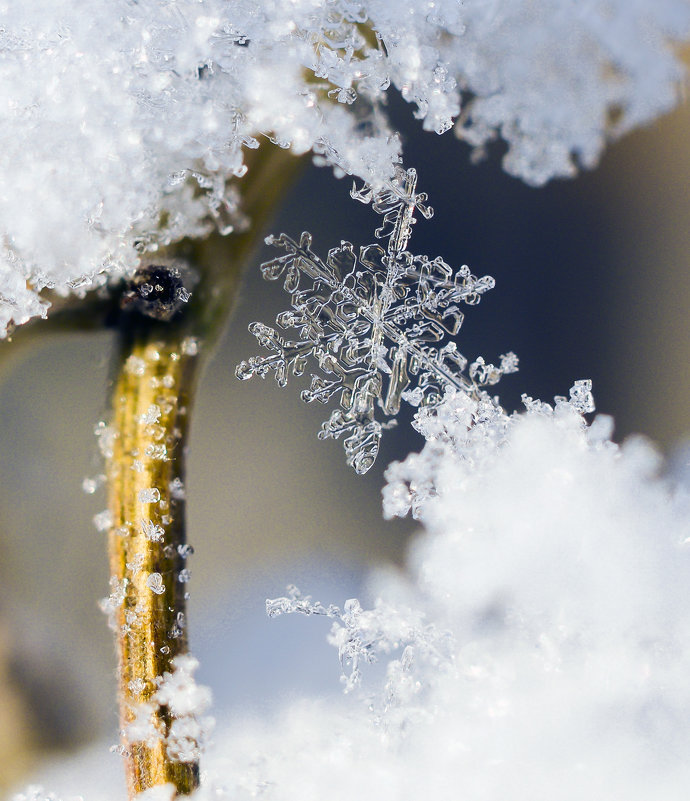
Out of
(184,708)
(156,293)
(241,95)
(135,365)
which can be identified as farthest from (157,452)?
(241,95)

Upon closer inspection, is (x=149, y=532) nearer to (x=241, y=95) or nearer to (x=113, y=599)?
(x=113, y=599)

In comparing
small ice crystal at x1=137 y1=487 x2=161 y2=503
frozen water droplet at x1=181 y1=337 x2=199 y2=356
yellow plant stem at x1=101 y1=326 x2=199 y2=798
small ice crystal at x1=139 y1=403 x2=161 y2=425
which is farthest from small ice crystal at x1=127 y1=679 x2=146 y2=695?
frozen water droplet at x1=181 y1=337 x2=199 y2=356

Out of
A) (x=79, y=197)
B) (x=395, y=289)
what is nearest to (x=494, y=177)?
(x=395, y=289)

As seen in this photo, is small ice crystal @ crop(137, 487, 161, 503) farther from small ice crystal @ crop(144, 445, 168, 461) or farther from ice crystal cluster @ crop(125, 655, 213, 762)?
ice crystal cluster @ crop(125, 655, 213, 762)

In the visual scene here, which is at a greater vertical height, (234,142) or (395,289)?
(234,142)

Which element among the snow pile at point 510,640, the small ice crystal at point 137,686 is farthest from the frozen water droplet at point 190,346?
the small ice crystal at point 137,686

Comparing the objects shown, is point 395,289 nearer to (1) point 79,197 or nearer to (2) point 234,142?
(2) point 234,142
